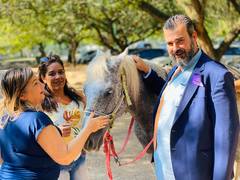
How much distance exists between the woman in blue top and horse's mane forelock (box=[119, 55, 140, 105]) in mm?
754

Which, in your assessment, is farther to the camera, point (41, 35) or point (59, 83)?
point (41, 35)

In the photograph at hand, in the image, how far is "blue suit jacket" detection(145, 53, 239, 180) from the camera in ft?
6.15

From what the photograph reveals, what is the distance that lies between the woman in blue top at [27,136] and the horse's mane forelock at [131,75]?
75 cm

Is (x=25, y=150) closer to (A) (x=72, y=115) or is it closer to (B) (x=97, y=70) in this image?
(B) (x=97, y=70)

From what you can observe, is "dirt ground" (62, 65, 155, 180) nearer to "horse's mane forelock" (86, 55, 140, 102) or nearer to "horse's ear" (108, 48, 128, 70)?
"horse's mane forelock" (86, 55, 140, 102)

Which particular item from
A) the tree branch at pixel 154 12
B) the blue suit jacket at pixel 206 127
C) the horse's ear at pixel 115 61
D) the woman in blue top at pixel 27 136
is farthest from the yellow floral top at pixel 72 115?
the tree branch at pixel 154 12

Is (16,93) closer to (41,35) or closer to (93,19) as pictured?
(93,19)

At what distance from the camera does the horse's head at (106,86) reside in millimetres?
2645

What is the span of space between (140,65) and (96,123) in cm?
65

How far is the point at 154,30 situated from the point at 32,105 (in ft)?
71.9

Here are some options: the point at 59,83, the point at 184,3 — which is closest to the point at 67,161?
the point at 59,83

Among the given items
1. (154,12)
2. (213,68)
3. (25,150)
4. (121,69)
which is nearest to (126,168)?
(121,69)

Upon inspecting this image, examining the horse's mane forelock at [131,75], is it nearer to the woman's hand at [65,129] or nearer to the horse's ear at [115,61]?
the horse's ear at [115,61]

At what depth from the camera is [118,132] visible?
27.9 feet
